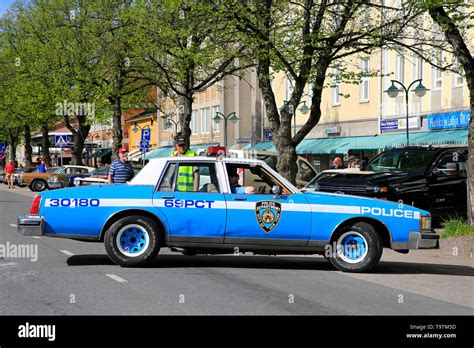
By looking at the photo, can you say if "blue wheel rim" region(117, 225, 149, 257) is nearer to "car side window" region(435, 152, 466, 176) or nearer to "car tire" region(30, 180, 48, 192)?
"car side window" region(435, 152, 466, 176)

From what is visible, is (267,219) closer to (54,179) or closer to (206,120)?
(54,179)

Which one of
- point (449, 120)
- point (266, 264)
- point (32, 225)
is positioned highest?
point (449, 120)

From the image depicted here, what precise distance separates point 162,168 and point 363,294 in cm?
363

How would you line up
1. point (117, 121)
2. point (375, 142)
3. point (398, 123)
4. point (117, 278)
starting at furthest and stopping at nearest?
point (117, 121), point (375, 142), point (398, 123), point (117, 278)

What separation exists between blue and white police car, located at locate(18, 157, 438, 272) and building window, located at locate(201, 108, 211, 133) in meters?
47.2

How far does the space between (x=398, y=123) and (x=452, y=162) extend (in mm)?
16513

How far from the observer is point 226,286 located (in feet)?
30.7

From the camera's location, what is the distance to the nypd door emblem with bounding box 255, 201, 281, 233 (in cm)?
1067

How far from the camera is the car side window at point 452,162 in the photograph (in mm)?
17797

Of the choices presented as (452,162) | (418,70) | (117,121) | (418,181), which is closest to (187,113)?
(117,121)

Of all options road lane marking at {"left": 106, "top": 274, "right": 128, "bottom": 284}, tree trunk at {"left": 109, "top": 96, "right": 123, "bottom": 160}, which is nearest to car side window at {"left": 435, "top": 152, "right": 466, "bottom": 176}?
road lane marking at {"left": 106, "top": 274, "right": 128, "bottom": 284}

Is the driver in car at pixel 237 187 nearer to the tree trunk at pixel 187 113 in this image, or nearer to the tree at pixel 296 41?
the tree at pixel 296 41

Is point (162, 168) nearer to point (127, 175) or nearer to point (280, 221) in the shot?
point (280, 221)

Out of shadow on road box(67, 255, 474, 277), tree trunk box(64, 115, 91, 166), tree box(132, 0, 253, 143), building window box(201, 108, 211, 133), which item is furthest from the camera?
building window box(201, 108, 211, 133)
